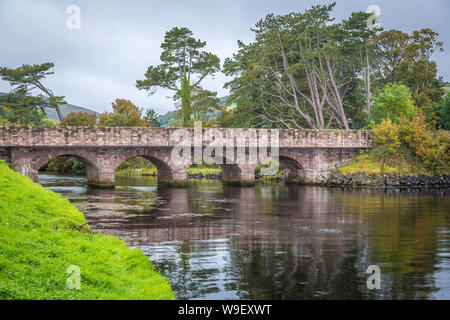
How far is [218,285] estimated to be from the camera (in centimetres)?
891

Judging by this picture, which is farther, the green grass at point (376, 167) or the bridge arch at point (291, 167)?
the bridge arch at point (291, 167)

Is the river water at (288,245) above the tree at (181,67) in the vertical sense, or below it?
below

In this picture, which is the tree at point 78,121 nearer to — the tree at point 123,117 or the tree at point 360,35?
the tree at point 123,117

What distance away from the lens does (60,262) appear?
7770mm

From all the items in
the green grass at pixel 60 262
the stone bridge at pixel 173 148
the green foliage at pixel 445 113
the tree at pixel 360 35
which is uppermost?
the tree at pixel 360 35

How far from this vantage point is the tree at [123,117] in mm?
58250

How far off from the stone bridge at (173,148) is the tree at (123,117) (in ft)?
62.5

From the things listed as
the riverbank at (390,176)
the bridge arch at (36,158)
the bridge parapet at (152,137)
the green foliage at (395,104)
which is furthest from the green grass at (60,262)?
the green foliage at (395,104)

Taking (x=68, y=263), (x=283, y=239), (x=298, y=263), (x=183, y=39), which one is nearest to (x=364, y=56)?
(x=183, y=39)

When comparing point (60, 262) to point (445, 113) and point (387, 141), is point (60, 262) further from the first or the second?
point (445, 113)

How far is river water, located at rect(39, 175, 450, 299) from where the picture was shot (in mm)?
8906

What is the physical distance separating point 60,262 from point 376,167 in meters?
35.5

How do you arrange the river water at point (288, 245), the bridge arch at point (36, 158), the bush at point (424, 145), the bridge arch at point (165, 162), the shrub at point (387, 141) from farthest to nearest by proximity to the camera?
the shrub at point (387, 141)
the bush at point (424, 145)
the bridge arch at point (165, 162)
the bridge arch at point (36, 158)
the river water at point (288, 245)

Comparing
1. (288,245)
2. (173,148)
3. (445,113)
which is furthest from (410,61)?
(288,245)
